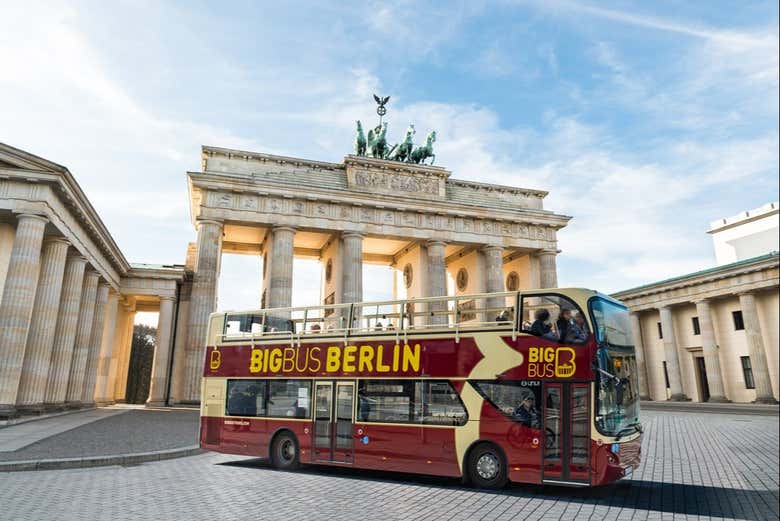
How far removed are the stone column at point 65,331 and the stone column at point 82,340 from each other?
209cm

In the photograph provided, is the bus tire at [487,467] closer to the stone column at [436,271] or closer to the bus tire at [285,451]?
the bus tire at [285,451]

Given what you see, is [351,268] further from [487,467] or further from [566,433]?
[566,433]

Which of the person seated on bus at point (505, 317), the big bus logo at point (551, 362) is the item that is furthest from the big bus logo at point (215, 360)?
the big bus logo at point (551, 362)

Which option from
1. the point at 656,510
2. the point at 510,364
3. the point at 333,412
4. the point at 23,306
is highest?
the point at 23,306

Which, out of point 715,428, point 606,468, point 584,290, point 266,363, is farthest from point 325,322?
point 715,428

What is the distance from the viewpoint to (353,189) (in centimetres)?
3978

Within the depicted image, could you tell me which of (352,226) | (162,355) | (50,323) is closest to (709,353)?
(352,226)

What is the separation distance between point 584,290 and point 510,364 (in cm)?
211

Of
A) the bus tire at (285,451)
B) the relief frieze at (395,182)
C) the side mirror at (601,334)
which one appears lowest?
the bus tire at (285,451)

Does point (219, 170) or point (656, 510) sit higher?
point (219, 170)

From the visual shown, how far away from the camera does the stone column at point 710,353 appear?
39.3 metres

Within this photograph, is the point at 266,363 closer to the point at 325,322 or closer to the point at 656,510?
the point at 325,322

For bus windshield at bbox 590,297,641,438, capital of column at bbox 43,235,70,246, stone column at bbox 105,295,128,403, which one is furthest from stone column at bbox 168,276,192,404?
bus windshield at bbox 590,297,641,438

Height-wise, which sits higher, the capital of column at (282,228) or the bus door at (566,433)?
the capital of column at (282,228)
